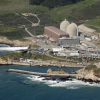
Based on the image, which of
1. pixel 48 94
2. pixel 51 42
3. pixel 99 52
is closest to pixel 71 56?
pixel 99 52

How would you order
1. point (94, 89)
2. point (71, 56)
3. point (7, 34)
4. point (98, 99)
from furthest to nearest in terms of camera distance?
point (7, 34) → point (71, 56) → point (94, 89) → point (98, 99)

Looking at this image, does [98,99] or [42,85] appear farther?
[42,85]

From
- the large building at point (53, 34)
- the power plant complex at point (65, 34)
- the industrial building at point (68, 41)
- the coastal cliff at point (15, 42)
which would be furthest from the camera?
the large building at point (53, 34)

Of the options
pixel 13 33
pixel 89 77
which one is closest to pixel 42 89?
pixel 89 77

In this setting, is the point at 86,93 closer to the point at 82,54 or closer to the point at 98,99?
the point at 98,99

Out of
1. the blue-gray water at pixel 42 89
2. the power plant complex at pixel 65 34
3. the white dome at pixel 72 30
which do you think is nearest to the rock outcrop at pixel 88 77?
the blue-gray water at pixel 42 89

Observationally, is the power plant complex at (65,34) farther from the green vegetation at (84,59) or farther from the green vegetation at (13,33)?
the green vegetation at (84,59)

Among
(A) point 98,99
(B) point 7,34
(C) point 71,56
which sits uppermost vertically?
(B) point 7,34
